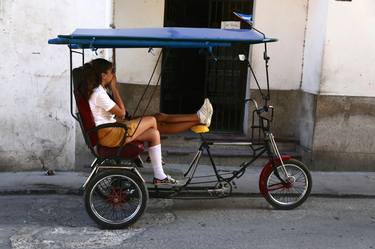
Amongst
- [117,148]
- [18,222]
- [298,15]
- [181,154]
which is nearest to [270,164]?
[117,148]

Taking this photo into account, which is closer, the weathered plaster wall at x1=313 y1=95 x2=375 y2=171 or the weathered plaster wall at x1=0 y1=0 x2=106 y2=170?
the weathered plaster wall at x1=0 y1=0 x2=106 y2=170

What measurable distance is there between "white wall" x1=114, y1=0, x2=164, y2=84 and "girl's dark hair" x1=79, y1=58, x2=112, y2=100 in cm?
285

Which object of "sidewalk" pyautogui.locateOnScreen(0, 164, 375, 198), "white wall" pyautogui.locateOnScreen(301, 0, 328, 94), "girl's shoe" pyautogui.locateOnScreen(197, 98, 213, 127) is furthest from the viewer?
"white wall" pyautogui.locateOnScreen(301, 0, 328, 94)

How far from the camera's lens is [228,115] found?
28.3ft

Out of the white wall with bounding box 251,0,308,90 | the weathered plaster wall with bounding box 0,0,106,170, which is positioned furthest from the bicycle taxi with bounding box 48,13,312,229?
the white wall with bounding box 251,0,308,90

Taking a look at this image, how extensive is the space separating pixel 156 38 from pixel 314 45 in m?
3.61

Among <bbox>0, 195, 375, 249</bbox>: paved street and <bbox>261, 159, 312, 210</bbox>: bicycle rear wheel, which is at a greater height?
<bbox>261, 159, 312, 210</bbox>: bicycle rear wheel

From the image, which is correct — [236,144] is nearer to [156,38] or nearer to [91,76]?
[156,38]

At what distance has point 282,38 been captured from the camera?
26.9 feet

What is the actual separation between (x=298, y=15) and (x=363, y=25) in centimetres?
111

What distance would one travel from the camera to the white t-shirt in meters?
5.24

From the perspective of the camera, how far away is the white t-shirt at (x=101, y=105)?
206 inches

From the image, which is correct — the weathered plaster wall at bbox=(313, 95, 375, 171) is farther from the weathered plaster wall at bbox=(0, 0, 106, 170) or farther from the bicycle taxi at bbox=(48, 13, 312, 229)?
the weathered plaster wall at bbox=(0, 0, 106, 170)

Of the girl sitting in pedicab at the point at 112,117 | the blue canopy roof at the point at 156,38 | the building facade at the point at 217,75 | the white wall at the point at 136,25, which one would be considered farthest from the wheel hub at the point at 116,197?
the white wall at the point at 136,25
